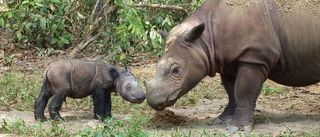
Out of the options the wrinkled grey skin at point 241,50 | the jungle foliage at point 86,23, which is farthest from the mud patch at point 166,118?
the jungle foliage at point 86,23

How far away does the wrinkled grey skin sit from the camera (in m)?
6.07

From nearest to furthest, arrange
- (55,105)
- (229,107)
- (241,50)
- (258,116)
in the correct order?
(241,50), (55,105), (229,107), (258,116)

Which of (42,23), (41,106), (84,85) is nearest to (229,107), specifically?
(84,85)

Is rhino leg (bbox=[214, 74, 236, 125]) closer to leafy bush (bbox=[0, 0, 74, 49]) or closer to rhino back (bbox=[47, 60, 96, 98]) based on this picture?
rhino back (bbox=[47, 60, 96, 98])

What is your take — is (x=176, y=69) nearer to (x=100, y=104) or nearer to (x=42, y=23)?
(x=100, y=104)

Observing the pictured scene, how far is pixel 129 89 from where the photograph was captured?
6.68 m

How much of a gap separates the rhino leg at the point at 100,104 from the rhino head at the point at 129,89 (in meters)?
0.23

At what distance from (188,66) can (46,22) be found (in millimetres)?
5922

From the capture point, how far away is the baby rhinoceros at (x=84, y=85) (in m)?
6.50

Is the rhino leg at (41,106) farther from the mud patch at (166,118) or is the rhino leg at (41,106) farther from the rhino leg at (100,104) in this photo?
the mud patch at (166,118)

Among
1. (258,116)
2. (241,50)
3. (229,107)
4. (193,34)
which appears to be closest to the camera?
(241,50)

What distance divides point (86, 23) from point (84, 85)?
19.3 feet

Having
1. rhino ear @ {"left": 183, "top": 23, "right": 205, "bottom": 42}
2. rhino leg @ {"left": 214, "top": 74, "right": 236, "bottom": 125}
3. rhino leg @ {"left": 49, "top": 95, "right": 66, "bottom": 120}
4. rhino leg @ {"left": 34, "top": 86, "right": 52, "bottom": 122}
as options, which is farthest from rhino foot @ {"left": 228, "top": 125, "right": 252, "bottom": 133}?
rhino leg @ {"left": 34, "top": 86, "right": 52, "bottom": 122}

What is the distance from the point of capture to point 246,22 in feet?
19.9
